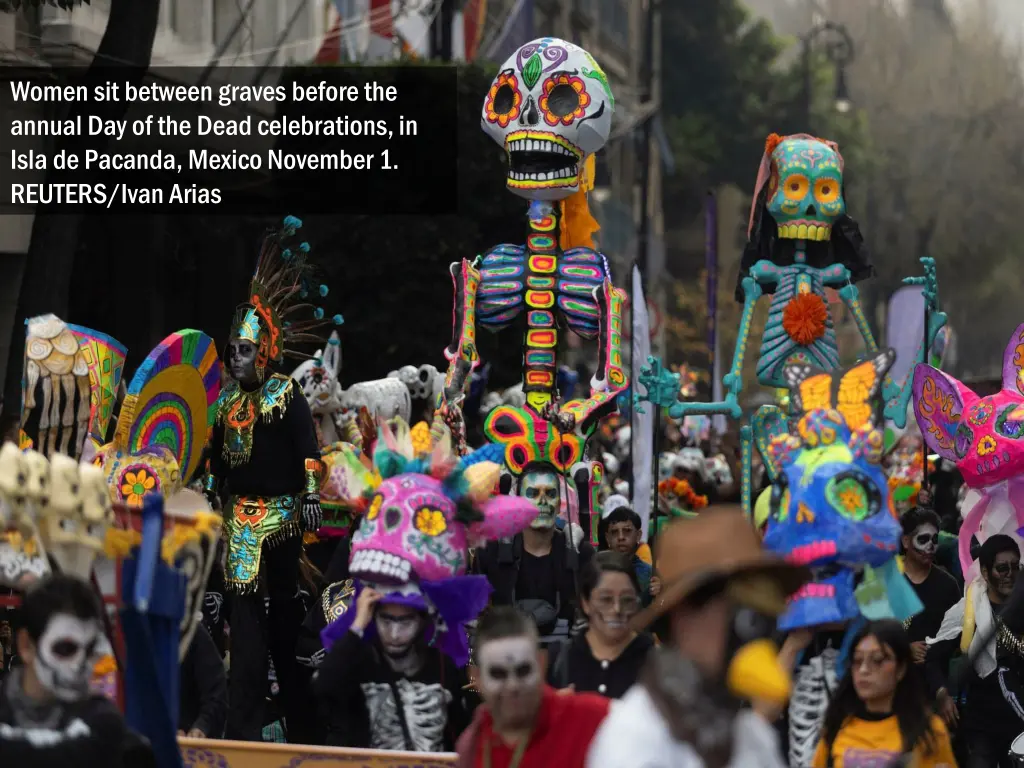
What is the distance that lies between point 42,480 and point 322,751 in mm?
1493

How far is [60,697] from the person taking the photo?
596 cm

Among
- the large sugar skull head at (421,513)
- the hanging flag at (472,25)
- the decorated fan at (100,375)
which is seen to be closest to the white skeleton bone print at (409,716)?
the large sugar skull head at (421,513)

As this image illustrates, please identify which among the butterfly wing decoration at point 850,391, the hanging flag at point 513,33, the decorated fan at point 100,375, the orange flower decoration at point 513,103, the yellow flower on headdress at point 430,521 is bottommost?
the yellow flower on headdress at point 430,521

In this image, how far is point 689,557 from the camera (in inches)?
219

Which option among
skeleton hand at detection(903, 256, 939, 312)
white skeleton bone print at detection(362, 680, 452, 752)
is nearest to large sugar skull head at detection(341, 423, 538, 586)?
white skeleton bone print at detection(362, 680, 452, 752)

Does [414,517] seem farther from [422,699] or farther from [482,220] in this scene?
[482,220]

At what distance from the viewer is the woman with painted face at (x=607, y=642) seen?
7422 millimetres

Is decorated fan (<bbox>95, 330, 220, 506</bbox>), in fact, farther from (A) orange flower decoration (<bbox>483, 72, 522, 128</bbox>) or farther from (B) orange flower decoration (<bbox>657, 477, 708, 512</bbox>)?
(B) orange flower decoration (<bbox>657, 477, 708, 512</bbox>)

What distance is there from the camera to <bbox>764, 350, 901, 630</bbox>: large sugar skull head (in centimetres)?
762

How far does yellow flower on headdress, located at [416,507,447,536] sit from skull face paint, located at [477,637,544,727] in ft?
5.87

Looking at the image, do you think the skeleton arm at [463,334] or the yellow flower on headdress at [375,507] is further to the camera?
the skeleton arm at [463,334]

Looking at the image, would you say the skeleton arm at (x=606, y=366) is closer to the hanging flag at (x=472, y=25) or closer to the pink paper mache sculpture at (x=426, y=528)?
the pink paper mache sculpture at (x=426, y=528)

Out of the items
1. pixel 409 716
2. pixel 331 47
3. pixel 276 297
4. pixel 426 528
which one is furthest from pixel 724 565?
pixel 331 47

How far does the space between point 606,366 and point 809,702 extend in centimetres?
442
